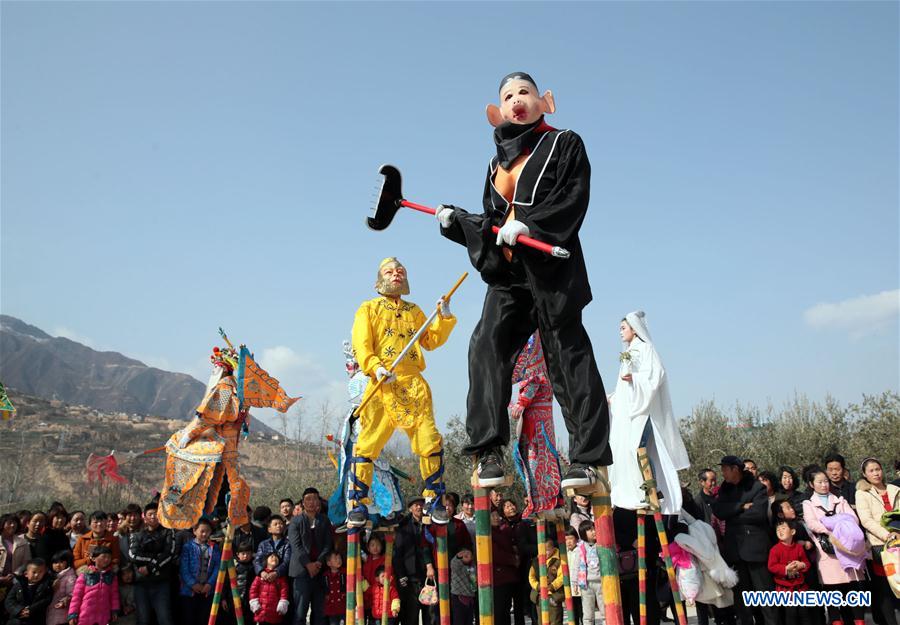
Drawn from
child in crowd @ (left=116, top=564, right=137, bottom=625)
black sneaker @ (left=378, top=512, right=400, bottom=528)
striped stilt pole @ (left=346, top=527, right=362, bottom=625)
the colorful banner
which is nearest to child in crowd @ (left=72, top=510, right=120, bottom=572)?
child in crowd @ (left=116, top=564, right=137, bottom=625)

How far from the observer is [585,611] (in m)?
7.09

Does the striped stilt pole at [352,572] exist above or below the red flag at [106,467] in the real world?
below

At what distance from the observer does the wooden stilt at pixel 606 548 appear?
3.14 metres

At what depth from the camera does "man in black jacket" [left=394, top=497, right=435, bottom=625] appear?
7656 mm

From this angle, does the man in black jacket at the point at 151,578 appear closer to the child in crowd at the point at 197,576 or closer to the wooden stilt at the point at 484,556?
the child in crowd at the point at 197,576

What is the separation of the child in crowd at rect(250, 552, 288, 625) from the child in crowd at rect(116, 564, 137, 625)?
127 centimetres

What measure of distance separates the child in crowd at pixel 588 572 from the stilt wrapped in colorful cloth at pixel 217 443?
11.2 ft

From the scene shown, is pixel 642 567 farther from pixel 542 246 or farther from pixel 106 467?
pixel 106 467

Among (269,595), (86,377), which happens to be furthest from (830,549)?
(86,377)

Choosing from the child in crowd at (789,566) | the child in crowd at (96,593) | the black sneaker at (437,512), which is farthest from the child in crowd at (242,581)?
the child in crowd at (789,566)

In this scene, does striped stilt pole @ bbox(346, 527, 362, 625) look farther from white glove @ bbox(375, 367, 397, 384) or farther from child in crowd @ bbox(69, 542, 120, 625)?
child in crowd @ bbox(69, 542, 120, 625)

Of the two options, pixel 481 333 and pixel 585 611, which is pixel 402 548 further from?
pixel 481 333

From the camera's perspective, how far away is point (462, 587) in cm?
738

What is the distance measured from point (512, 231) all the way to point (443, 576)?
277cm
